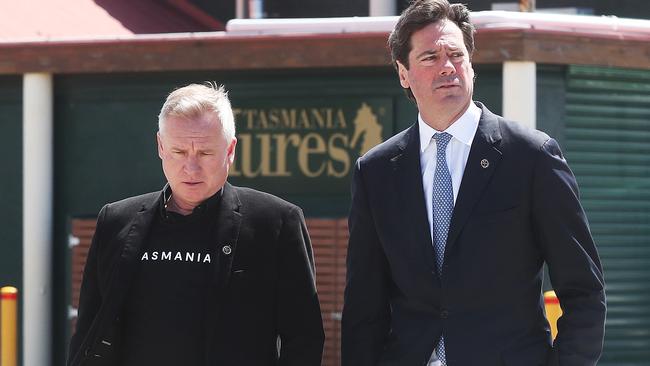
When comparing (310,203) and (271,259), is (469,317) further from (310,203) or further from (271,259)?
(310,203)

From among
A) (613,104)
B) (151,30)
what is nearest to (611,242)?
(613,104)

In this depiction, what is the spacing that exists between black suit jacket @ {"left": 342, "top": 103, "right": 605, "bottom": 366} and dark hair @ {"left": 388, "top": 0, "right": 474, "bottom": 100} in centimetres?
30

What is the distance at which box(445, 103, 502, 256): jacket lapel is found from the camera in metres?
3.57

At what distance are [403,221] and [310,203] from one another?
5.02 metres

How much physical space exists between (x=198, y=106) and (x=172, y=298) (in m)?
0.58

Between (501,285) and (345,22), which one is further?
(345,22)

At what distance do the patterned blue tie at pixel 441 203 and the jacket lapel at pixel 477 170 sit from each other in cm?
5

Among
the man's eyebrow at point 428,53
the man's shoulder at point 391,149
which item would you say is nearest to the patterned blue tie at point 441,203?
the man's shoulder at point 391,149

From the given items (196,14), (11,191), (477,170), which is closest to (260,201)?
(477,170)

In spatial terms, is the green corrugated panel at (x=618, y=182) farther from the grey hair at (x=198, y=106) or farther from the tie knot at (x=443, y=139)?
the grey hair at (x=198, y=106)

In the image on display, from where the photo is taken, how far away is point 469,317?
356 cm

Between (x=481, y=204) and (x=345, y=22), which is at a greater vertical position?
(x=345, y=22)

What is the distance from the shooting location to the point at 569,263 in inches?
139

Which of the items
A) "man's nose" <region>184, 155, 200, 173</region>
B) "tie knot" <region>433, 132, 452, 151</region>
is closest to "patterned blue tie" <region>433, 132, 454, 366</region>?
"tie knot" <region>433, 132, 452, 151</region>
